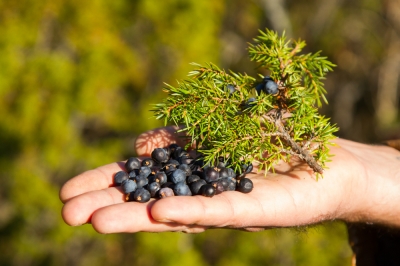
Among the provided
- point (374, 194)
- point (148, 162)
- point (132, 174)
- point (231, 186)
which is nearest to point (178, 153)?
point (148, 162)

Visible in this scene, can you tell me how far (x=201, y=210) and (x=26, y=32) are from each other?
189 inches

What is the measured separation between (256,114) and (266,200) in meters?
0.49

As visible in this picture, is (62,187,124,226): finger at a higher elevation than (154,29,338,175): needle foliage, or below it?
below

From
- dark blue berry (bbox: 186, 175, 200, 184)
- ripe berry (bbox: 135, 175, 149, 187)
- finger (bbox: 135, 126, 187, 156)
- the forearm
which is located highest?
finger (bbox: 135, 126, 187, 156)

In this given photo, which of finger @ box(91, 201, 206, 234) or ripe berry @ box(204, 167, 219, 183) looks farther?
ripe berry @ box(204, 167, 219, 183)

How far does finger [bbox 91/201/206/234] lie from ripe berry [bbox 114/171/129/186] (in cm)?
35

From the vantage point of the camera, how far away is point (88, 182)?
2.74 meters

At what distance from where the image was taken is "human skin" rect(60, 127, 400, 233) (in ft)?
7.52

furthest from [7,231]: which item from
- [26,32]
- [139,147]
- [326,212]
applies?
[326,212]

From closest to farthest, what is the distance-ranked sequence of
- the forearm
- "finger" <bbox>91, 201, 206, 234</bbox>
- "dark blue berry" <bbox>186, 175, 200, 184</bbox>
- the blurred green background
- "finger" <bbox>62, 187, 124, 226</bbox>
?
"finger" <bbox>91, 201, 206, 234</bbox> < "finger" <bbox>62, 187, 124, 226</bbox> < "dark blue berry" <bbox>186, 175, 200, 184</bbox> < the forearm < the blurred green background

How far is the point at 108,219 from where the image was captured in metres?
2.23

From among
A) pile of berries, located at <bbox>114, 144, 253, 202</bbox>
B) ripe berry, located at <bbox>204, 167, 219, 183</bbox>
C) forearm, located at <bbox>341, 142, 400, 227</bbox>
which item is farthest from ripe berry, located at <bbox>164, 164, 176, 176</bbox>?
forearm, located at <bbox>341, 142, 400, 227</bbox>

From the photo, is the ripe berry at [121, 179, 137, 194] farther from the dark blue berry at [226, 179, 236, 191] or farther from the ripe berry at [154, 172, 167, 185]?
the dark blue berry at [226, 179, 236, 191]

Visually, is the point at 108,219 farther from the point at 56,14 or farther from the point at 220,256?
the point at 220,256
